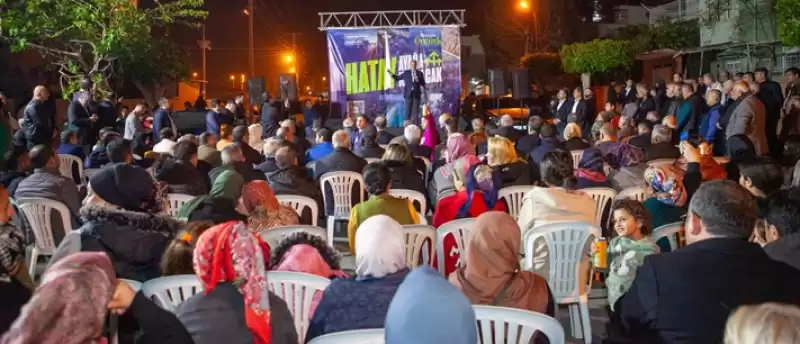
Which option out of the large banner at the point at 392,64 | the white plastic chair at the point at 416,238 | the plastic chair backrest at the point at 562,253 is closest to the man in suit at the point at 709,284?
the plastic chair backrest at the point at 562,253

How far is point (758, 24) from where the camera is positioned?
62.6 ft

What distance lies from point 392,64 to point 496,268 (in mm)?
14271

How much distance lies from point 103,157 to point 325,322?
5809 mm

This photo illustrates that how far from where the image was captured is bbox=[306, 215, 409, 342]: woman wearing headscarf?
9.35ft

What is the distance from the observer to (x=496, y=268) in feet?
9.87

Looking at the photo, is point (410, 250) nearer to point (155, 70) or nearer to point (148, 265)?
point (148, 265)

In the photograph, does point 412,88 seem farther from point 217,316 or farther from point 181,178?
point 217,316

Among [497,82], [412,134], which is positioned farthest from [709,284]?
[497,82]

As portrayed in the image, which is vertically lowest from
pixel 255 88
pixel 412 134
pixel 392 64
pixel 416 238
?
pixel 416 238

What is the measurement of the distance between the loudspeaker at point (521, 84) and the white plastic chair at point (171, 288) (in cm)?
1504

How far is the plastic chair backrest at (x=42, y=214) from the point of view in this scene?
17.5 feet

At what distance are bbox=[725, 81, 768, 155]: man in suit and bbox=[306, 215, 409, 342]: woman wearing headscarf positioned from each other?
22.8ft

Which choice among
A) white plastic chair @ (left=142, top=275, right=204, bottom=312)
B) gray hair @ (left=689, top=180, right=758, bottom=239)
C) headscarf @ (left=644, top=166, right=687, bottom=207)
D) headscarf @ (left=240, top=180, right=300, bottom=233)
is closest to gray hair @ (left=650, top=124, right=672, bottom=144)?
headscarf @ (left=644, top=166, right=687, bottom=207)

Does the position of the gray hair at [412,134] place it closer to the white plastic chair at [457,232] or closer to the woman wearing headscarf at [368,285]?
the white plastic chair at [457,232]
